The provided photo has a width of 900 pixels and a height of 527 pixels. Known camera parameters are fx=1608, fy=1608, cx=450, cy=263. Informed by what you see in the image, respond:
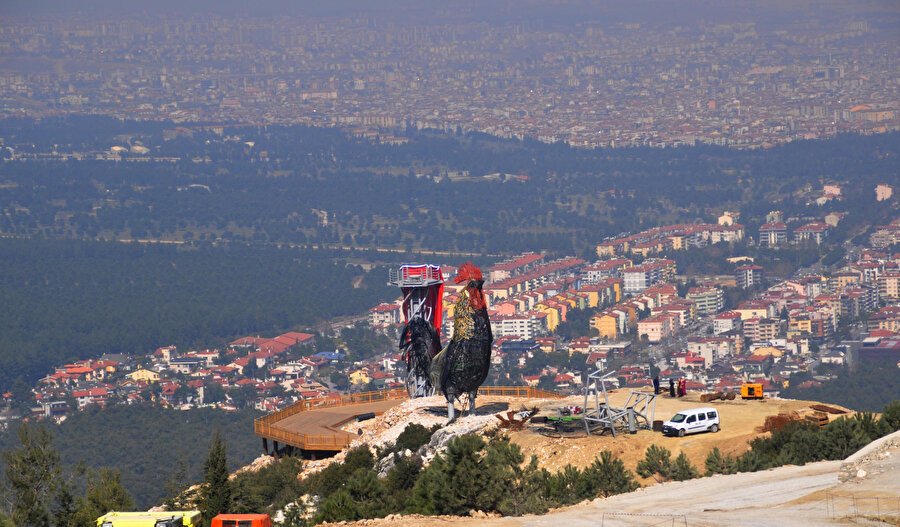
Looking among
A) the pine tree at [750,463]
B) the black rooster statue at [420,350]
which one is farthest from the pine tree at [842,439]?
the black rooster statue at [420,350]

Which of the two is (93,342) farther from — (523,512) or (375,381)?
(523,512)

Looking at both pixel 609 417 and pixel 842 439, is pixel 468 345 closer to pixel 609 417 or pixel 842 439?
pixel 609 417

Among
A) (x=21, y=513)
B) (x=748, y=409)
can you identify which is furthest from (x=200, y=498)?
(x=748, y=409)

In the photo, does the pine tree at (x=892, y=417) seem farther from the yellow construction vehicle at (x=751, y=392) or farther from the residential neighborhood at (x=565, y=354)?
the residential neighborhood at (x=565, y=354)

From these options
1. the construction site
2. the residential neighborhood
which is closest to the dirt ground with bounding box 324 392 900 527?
the construction site

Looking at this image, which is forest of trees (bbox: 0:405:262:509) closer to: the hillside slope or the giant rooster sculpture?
the giant rooster sculpture
